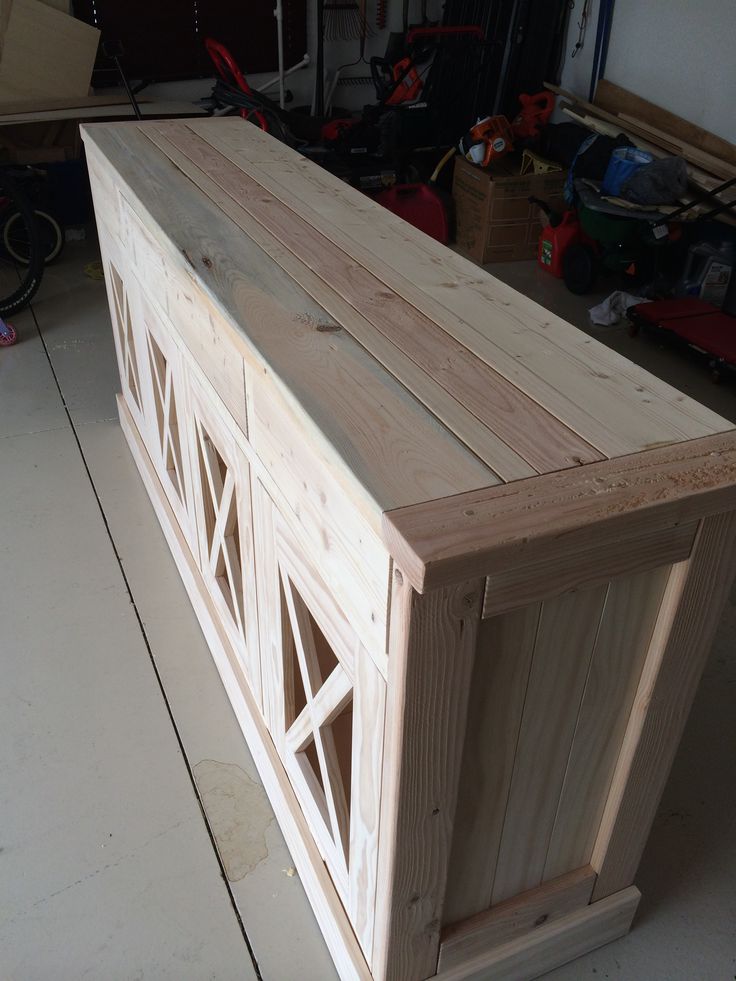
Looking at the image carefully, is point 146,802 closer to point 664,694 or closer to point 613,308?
point 664,694

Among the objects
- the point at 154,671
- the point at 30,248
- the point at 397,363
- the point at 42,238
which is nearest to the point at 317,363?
the point at 397,363

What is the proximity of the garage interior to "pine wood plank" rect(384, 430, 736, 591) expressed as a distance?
821 millimetres

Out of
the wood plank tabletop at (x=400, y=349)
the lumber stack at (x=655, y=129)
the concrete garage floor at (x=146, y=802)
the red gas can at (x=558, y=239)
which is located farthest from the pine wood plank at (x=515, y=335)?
the lumber stack at (x=655, y=129)

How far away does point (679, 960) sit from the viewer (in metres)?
1.50

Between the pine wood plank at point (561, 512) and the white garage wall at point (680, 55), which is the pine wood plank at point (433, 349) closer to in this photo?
the pine wood plank at point (561, 512)

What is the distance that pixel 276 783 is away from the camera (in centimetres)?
169

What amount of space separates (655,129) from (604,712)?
14.1 ft

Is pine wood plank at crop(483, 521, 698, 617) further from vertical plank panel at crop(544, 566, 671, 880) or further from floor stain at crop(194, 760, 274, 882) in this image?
floor stain at crop(194, 760, 274, 882)

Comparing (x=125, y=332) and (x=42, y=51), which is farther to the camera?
(x=42, y=51)

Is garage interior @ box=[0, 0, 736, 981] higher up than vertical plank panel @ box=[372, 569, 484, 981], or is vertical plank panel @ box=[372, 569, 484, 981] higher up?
vertical plank panel @ box=[372, 569, 484, 981]

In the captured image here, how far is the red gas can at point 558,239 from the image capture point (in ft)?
14.9

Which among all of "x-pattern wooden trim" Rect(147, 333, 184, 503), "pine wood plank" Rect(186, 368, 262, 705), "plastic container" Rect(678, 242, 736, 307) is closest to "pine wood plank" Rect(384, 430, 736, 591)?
"pine wood plank" Rect(186, 368, 262, 705)

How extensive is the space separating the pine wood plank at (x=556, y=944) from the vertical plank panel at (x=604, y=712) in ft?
0.38

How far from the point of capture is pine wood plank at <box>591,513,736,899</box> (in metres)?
1.08
